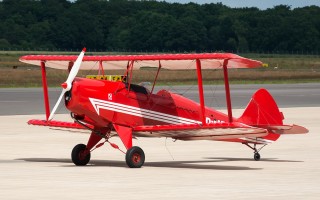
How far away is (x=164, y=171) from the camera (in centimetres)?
1845

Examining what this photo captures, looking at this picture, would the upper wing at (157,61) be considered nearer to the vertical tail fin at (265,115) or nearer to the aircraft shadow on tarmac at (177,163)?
the vertical tail fin at (265,115)

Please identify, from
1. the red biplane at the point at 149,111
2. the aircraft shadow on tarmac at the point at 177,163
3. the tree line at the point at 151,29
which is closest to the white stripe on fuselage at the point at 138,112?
the red biplane at the point at 149,111

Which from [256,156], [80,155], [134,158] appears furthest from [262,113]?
[80,155]

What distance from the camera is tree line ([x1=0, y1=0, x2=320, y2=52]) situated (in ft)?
462

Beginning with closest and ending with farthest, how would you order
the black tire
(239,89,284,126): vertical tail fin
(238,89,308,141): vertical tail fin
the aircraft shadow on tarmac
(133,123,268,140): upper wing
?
1. (133,123,268,140): upper wing
2. the aircraft shadow on tarmac
3. (238,89,308,141): vertical tail fin
4. (239,89,284,126): vertical tail fin
5. the black tire

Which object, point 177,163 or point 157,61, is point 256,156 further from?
point 157,61

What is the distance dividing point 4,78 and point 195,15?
89.6 m

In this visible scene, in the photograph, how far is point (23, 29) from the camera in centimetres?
14338

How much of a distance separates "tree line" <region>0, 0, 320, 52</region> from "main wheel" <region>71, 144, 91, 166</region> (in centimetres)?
11679

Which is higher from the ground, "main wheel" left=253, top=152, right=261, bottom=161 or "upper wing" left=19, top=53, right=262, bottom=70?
"upper wing" left=19, top=53, right=262, bottom=70

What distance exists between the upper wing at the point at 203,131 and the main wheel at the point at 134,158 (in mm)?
487

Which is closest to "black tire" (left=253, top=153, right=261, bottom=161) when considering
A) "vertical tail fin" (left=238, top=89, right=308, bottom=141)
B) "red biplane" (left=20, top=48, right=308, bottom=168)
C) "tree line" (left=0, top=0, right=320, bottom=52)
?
"red biplane" (left=20, top=48, right=308, bottom=168)

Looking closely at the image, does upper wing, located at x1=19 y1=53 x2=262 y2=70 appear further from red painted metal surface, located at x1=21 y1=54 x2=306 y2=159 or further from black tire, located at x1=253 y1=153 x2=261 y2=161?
black tire, located at x1=253 y1=153 x2=261 y2=161

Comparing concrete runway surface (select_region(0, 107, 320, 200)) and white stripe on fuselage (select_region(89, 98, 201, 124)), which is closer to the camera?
concrete runway surface (select_region(0, 107, 320, 200))
